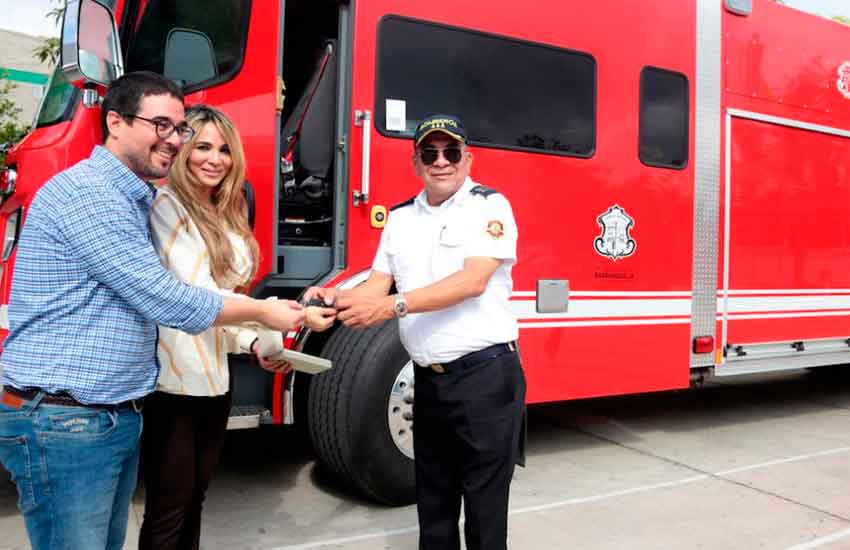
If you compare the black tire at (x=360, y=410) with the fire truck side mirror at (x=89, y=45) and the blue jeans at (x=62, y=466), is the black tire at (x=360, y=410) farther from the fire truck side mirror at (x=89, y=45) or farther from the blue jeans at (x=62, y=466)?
the blue jeans at (x=62, y=466)

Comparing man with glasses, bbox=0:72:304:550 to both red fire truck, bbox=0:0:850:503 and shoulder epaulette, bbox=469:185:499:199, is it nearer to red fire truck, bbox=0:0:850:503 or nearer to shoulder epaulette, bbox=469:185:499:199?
shoulder epaulette, bbox=469:185:499:199

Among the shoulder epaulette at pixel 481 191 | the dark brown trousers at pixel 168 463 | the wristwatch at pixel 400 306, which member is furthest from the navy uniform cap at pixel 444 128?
the dark brown trousers at pixel 168 463

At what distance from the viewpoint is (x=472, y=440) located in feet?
7.98

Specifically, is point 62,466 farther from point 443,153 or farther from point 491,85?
point 491,85

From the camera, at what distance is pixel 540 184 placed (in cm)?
438

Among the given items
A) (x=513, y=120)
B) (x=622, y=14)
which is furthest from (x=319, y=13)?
(x=622, y=14)

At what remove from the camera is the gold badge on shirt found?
2.40m

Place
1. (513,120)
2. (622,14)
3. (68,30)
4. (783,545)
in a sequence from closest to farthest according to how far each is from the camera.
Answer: (68,30), (783,545), (513,120), (622,14)

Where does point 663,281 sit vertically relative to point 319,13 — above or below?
below

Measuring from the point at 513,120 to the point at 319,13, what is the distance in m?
1.25

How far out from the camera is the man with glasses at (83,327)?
5.62 ft

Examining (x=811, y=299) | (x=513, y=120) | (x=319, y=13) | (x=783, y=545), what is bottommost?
(x=783, y=545)

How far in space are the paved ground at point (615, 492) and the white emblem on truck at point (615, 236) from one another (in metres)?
1.37

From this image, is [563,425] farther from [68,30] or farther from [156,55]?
[68,30]
